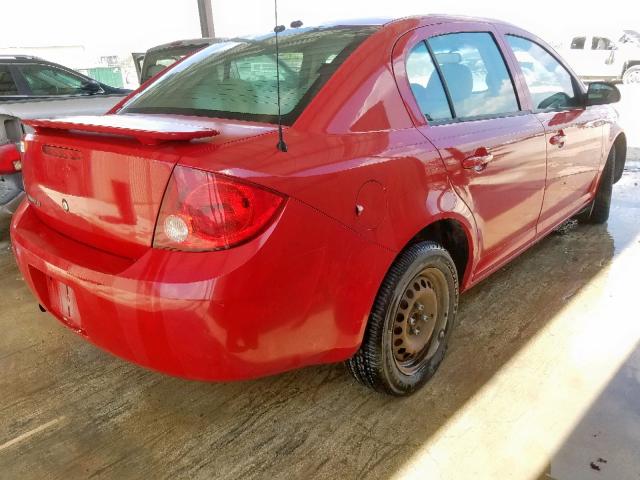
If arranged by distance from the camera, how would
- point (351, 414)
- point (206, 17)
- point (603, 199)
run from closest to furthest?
point (351, 414)
point (603, 199)
point (206, 17)

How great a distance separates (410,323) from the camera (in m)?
2.02

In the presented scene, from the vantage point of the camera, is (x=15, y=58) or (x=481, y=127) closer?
(x=481, y=127)

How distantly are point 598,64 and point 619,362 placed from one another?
663 inches

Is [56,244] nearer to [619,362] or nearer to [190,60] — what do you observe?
[190,60]

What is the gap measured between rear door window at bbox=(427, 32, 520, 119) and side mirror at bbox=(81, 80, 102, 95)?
15.5ft

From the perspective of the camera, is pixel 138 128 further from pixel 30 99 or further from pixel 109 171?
pixel 30 99

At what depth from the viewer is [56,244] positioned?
5.65ft

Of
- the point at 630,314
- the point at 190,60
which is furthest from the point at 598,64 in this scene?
the point at 190,60

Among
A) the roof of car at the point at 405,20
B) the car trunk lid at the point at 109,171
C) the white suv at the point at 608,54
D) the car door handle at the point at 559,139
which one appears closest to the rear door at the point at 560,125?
the car door handle at the point at 559,139

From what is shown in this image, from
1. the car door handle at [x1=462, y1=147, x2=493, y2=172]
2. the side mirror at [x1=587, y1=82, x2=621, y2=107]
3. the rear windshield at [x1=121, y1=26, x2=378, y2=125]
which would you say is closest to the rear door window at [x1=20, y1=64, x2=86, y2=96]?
the rear windshield at [x1=121, y1=26, x2=378, y2=125]

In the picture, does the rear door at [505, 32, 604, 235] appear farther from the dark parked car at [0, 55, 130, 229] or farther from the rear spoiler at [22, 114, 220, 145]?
the dark parked car at [0, 55, 130, 229]

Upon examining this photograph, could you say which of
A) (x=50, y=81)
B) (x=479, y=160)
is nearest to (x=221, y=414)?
(x=479, y=160)

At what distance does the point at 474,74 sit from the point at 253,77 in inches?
41.5

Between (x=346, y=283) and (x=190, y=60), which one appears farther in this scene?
(x=190, y=60)
